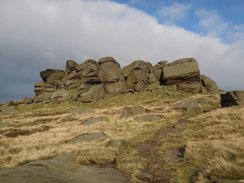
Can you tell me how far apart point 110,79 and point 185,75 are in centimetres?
3374

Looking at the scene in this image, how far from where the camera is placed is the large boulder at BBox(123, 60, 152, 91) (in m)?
89.0

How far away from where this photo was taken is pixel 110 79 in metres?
86.3

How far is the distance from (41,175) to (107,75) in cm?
8065

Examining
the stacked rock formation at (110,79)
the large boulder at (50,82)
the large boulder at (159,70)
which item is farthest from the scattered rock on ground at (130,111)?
the large boulder at (50,82)

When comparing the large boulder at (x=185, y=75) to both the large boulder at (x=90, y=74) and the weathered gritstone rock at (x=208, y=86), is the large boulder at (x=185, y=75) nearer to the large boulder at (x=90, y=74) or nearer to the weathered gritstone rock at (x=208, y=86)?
the weathered gritstone rock at (x=208, y=86)

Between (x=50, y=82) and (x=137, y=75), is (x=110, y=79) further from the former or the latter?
(x=50, y=82)

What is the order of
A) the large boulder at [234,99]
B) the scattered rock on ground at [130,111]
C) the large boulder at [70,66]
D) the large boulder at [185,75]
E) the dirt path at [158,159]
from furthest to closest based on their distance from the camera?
the large boulder at [70,66]
the large boulder at [185,75]
the scattered rock on ground at [130,111]
the large boulder at [234,99]
the dirt path at [158,159]

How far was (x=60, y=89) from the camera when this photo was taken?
88.1 meters

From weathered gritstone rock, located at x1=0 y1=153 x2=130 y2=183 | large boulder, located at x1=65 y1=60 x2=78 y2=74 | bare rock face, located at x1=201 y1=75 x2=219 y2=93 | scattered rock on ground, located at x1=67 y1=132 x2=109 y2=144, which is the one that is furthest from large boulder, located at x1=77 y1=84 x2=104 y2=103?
weathered gritstone rock, located at x1=0 y1=153 x2=130 y2=183

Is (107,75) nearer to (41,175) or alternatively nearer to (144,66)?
(144,66)

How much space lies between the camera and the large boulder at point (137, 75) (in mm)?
89000

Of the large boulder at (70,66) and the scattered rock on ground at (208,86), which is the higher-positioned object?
the large boulder at (70,66)

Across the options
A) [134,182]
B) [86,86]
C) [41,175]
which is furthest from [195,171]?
[86,86]

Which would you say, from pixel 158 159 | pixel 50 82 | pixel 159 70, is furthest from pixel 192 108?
pixel 50 82
